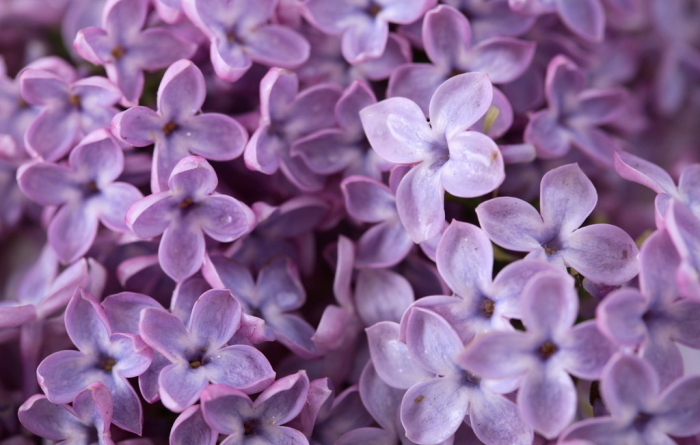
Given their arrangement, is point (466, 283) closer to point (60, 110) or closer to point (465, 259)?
point (465, 259)

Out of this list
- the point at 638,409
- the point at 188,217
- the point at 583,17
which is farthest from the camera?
the point at 583,17

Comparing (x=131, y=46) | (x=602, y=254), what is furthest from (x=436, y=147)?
(x=131, y=46)

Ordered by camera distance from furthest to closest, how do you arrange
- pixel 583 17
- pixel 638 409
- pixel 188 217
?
pixel 583 17 → pixel 188 217 → pixel 638 409

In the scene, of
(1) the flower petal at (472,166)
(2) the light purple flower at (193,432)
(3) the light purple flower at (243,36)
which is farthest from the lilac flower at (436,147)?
(2) the light purple flower at (193,432)

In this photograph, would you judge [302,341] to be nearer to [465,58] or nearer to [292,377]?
[292,377]

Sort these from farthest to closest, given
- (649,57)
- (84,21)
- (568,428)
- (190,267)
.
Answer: (649,57) < (84,21) < (190,267) < (568,428)

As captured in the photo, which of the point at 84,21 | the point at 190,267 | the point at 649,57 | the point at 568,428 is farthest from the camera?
the point at 649,57

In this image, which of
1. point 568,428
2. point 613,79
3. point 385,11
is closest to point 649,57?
point 613,79
